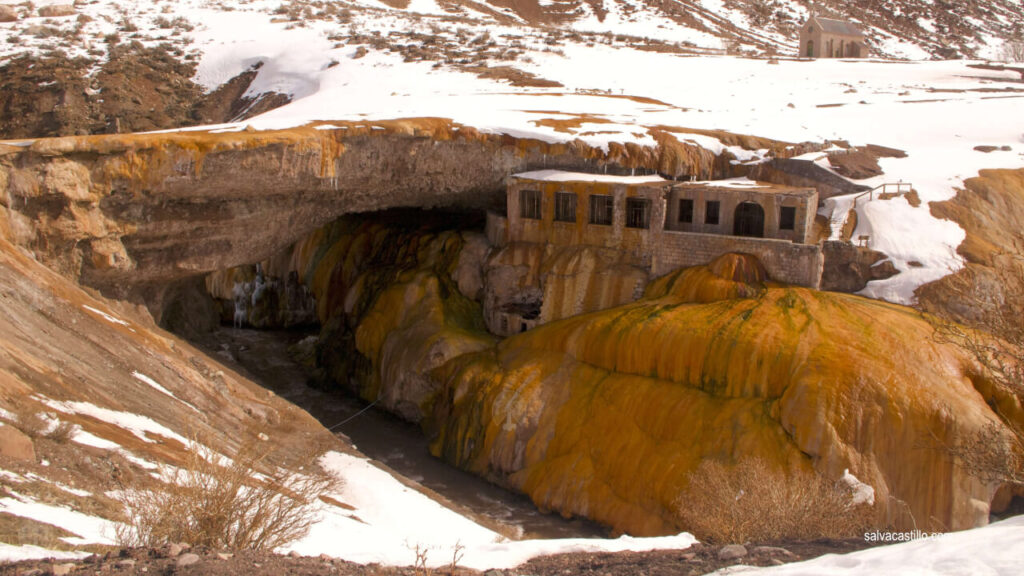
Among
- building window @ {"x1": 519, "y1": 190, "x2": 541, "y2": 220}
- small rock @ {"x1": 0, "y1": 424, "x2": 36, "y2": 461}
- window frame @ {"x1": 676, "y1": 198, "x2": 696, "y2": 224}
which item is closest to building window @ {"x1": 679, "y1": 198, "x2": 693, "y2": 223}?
window frame @ {"x1": 676, "y1": 198, "x2": 696, "y2": 224}

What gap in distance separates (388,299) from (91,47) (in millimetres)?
29924

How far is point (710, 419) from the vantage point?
23.3 meters

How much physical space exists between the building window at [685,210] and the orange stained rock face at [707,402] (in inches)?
92.0

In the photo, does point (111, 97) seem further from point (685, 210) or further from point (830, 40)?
point (830, 40)

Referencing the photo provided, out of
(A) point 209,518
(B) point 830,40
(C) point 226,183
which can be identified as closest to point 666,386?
(C) point 226,183

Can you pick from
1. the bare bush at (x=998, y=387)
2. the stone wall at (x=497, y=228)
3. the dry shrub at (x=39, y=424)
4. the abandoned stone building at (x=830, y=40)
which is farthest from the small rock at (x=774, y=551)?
the abandoned stone building at (x=830, y=40)

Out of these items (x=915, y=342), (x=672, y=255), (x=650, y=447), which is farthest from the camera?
(x=672, y=255)

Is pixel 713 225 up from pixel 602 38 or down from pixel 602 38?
down

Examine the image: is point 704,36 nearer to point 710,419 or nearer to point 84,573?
point 710,419

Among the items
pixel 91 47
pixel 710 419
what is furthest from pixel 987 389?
pixel 91 47

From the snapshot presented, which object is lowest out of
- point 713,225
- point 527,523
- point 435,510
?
point 527,523

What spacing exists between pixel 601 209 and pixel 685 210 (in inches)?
112

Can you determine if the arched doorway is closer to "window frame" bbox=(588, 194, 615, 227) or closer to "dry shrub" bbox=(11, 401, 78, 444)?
"window frame" bbox=(588, 194, 615, 227)

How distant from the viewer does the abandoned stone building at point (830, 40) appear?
5969 cm
